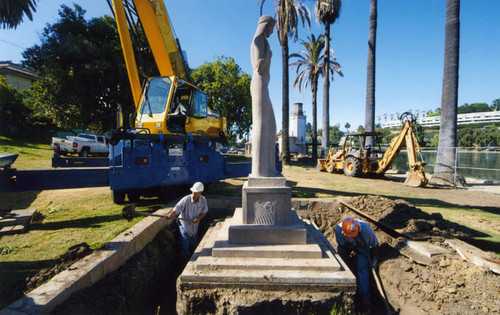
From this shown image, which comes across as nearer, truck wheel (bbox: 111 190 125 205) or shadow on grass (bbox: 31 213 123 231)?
shadow on grass (bbox: 31 213 123 231)

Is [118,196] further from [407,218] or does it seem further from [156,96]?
[407,218]

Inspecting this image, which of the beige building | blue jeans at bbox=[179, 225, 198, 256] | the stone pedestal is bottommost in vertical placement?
blue jeans at bbox=[179, 225, 198, 256]

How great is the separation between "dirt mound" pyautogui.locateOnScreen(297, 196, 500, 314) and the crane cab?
533 cm

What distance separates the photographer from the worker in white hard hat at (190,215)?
4.71m

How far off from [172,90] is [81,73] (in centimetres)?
1353

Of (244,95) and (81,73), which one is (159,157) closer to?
(81,73)

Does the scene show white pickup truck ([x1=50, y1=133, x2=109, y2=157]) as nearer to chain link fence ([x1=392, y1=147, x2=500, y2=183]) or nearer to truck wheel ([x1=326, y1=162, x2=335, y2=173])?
truck wheel ([x1=326, y1=162, x2=335, y2=173])

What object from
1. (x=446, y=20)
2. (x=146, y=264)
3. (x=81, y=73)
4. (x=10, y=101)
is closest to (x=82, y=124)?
(x=81, y=73)

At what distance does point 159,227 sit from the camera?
4844mm

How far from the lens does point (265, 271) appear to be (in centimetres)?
308

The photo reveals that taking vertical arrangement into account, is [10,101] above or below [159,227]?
above

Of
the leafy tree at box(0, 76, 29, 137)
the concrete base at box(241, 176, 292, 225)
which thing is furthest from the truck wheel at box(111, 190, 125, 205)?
the leafy tree at box(0, 76, 29, 137)

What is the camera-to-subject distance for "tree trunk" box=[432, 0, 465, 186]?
1013 centimetres

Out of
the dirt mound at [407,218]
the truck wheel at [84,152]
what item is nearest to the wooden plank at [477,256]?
the dirt mound at [407,218]
